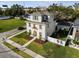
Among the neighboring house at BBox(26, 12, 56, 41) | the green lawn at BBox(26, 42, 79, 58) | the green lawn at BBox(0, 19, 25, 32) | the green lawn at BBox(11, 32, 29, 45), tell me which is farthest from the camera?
the green lawn at BBox(0, 19, 25, 32)

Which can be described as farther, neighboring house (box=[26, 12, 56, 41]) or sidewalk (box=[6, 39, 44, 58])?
neighboring house (box=[26, 12, 56, 41])

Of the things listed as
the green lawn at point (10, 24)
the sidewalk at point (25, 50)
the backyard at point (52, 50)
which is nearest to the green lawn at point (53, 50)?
the backyard at point (52, 50)

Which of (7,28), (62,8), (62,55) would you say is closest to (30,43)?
(62,55)

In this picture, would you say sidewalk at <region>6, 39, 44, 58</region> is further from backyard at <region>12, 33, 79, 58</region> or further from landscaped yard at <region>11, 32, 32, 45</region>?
landscaped yard at <region>11, 32, 32, 45</region>

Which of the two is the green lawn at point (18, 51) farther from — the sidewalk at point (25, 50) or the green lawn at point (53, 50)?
the green lawn at point (53, 50)

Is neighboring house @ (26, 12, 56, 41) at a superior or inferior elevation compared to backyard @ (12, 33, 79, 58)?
superior

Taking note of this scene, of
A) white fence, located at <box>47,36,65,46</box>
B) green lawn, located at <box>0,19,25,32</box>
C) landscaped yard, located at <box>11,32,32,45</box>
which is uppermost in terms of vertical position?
green lawn, located at <box>0,19,25,32</box>

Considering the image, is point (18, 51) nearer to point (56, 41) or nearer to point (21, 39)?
point (21, 39)

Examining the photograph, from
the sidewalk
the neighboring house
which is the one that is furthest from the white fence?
the sidewalk
